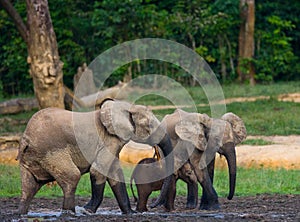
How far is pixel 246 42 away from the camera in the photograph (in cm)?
2820

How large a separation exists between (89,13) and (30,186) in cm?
1798

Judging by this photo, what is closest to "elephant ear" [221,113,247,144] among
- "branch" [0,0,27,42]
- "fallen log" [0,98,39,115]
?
"branch" [0,0,27,42]

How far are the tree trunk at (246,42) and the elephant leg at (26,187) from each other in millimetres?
18284

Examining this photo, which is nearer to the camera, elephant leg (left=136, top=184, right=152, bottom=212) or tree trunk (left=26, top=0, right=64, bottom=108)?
elephant leg (left=136, top=184, right=152, bottom=212)

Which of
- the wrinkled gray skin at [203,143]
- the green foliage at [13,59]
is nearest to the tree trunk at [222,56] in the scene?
the green foliage at [13,59]

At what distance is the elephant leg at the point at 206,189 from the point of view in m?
11.2

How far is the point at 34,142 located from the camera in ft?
33.0

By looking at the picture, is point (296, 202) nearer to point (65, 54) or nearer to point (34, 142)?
point (34, 142)

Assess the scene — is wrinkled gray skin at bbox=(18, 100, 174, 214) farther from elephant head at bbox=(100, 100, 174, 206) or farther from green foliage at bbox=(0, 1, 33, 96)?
green foliage at bbox=(0, 1, 33, 96)

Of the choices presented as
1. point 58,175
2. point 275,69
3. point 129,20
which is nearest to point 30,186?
point 58,175

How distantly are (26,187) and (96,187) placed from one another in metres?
0.79

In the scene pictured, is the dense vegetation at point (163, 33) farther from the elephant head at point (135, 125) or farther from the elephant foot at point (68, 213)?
the elephant foot at point (68, 213)

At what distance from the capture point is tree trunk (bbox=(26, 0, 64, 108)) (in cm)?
1480

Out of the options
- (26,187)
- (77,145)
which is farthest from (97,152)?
(26,187)
